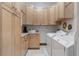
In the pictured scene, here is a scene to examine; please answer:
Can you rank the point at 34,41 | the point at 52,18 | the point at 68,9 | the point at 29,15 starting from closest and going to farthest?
the point at 68,9, the point at 34,41, the point at 29,15, the point at 52,18

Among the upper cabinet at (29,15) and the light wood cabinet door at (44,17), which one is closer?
the upper cabinet at (29,15)

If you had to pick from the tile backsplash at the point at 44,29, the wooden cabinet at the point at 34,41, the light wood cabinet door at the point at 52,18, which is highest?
the light wood cabinet door at the point at 52,18

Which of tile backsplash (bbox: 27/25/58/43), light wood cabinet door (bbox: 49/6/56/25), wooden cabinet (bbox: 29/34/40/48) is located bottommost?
wooden cabinet (bbox: 29/34/40/48)

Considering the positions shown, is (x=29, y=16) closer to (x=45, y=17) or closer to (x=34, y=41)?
(x=45, y=17)

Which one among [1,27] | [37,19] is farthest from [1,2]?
[37,19]

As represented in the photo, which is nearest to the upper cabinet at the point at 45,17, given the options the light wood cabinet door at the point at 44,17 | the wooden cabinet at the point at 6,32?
the light wood cabinet door at the point at 44,17

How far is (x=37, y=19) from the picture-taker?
661 centimetres

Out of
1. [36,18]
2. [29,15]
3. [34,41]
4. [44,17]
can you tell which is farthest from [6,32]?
[44,17]

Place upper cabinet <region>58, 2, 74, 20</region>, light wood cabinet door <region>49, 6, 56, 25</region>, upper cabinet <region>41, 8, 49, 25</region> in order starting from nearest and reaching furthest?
upper cabinet <region>58, 2, 74, 20</region>, light wood cabinet door <region>49, 6, 56, 25</region>, upper cabinet <region>41, 8, 49, 25</region>

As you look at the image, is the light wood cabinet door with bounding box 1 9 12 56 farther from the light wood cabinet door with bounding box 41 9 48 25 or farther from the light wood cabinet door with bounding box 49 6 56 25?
the light wood cabinet door with bounding box 41 9 48 25

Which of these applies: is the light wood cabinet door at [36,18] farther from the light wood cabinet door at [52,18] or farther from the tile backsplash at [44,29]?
the light wood cabinet door at [52,18]

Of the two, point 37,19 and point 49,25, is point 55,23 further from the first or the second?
point 37,19

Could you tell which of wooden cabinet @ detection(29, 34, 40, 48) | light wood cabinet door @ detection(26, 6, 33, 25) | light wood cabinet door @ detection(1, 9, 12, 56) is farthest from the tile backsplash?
light wood cabinet door @ detection(1, 9, 12, 56)

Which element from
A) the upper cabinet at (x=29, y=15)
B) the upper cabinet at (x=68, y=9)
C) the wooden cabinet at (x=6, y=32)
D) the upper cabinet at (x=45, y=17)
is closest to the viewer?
the wooden cabinet at (x=6, y=32)
